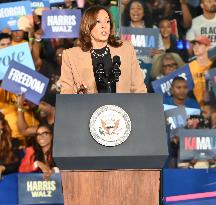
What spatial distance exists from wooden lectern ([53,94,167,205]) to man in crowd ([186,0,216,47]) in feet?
9.22

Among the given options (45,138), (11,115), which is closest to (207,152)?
(45,138)

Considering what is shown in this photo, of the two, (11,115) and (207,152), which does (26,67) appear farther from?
(207,152)

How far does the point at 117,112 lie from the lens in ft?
7.05

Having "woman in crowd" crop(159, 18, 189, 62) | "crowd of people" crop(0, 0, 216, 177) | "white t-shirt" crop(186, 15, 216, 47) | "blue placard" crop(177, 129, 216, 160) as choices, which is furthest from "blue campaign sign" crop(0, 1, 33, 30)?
"blue placard" crop(177, 129, 216, 160)

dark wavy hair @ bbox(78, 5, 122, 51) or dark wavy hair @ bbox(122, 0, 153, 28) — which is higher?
dark wavy hair @ bbox(122, 0, 153, 28)

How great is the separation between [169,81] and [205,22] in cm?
61

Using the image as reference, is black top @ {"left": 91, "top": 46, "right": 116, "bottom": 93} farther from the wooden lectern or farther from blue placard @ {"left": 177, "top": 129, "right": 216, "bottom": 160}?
blue placard @ {"left": 177, "top": 129, "right": 216, "bottom": 160}

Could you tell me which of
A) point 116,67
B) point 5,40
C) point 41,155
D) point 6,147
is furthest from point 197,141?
point 116,67

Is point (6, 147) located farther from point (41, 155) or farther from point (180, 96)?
point (180, 96)

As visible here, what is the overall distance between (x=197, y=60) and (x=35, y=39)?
1.44 m

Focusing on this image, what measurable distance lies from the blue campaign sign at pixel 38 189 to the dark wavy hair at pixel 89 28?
257 cm

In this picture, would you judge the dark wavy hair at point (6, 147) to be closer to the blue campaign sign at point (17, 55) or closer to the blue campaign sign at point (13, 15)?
the blue campaign sign at point (17, 55)

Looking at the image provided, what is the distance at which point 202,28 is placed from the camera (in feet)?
15.9

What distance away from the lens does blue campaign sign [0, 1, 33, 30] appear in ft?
16.0
